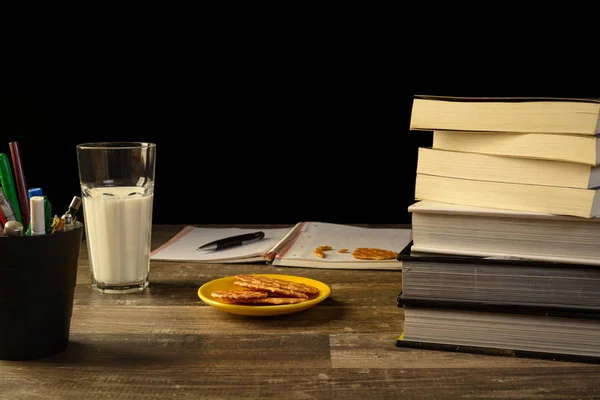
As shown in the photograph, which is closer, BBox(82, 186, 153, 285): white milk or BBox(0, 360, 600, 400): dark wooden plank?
BBox(0, 360, 600, 400): dark wooden plank

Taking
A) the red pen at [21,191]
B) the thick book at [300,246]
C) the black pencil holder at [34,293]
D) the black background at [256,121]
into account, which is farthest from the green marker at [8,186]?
the black background at [256,121]

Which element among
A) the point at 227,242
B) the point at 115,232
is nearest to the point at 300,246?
the point at 227,242

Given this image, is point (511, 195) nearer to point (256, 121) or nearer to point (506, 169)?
point (506, 169)

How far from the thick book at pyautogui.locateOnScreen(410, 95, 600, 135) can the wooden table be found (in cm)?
29

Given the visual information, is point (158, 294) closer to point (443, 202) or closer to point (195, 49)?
point (443, 202)

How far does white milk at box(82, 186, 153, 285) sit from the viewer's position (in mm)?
1376

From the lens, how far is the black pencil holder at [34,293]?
1.01m

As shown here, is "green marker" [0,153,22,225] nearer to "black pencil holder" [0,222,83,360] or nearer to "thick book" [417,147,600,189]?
"black pencil holder" [0,222,83,360]

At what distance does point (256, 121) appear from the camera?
2.91m

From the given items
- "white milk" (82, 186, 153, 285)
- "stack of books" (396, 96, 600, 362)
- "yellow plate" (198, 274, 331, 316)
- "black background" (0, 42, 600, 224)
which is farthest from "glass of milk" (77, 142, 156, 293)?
"black background" (0, 42, 600, 224)

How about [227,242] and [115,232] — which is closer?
[115,232]

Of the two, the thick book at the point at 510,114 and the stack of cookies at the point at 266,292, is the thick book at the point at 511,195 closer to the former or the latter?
the thick book at the point at 510,114

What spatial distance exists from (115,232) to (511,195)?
0.67 m

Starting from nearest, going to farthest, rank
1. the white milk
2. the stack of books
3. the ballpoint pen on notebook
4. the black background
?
1. the stack of books
2. the white milk
3. the ballpoint pen on notebook
4. the black background
